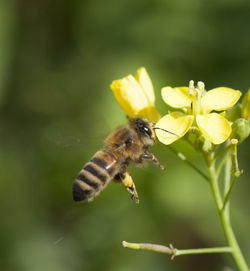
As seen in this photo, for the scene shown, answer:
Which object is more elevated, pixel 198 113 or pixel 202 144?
pixel 198 113

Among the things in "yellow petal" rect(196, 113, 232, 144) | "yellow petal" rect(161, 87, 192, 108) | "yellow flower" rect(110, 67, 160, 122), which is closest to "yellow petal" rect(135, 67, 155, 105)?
"yellow flower" rect(110, 67, 160, 122)

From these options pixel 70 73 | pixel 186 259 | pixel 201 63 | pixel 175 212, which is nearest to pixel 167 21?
pixel 201 63

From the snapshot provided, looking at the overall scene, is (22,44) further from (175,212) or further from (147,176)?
(175,212)

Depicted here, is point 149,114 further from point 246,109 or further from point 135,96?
point 246,109

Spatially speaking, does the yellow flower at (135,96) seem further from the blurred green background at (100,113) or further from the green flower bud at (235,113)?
the blurred green background at (100,113)

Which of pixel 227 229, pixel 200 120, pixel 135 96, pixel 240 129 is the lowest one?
pixel 227 229

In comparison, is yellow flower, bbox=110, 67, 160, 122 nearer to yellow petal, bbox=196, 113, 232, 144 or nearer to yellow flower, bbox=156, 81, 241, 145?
yellow flower, bbox=156, 81, 241, 145

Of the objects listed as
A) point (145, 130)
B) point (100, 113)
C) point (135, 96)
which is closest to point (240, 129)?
point (145, 130)
